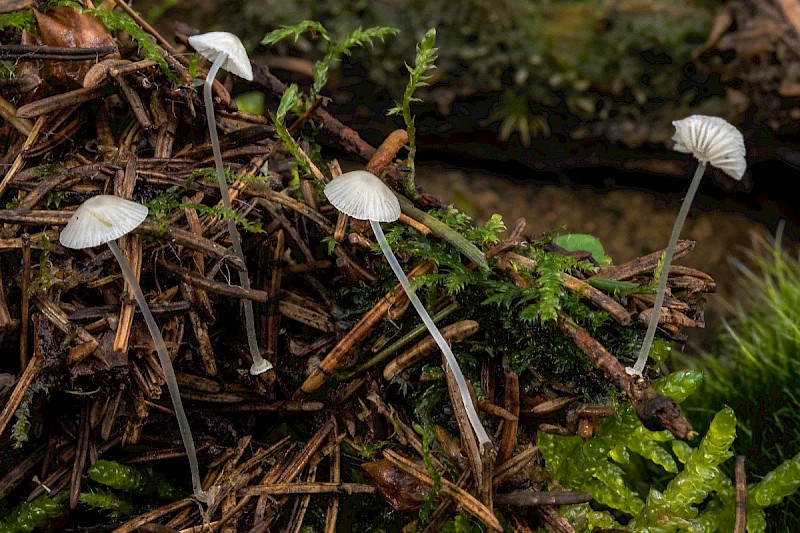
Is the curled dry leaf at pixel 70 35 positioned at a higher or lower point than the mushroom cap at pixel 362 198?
higher

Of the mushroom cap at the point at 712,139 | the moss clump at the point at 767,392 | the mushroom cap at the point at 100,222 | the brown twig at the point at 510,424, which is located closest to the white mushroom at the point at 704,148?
the mushroom cap at the point at 712,139

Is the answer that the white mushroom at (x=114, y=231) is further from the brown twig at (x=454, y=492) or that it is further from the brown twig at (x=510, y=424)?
the brown twig at (x=510, y=424)

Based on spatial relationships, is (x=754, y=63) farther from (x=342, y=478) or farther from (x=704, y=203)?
(x=342, y=478)

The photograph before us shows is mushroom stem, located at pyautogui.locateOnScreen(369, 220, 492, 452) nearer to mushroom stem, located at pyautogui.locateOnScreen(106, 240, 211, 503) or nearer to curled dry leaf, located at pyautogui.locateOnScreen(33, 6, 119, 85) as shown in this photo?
mushroom stem, located at pyautogui.locateOnScreen(106, 240, 211, 503)

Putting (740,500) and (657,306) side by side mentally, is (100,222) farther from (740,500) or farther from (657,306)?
(740,500)

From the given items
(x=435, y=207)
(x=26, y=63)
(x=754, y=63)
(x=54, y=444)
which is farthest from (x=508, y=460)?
(x=754, y=63)

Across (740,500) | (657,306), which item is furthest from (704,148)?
(740,500)
